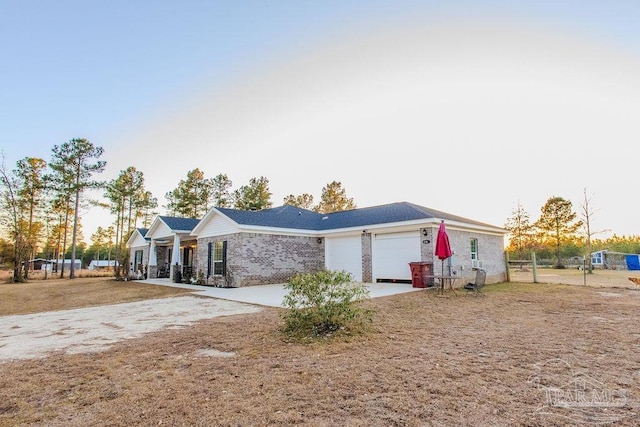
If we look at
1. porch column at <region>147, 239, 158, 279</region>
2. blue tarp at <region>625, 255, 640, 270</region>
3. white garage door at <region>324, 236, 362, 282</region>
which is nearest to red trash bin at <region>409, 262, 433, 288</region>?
white garage door at <region>324, 236, 362, 282</region>

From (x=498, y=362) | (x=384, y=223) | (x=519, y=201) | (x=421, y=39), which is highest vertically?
(x=421, y=39)

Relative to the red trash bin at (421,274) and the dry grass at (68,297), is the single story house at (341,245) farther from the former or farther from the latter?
the dry grass at (68,297)

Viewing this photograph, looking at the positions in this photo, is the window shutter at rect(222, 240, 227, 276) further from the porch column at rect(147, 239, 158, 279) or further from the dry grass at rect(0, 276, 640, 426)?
the porch column at rect(147, 239, 158, 279)

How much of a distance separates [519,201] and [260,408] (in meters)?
41.7

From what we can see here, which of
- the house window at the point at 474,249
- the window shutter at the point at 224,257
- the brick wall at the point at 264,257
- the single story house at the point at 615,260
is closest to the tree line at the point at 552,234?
the single story house at the point at 615,260

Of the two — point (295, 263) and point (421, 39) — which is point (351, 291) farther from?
point (295, 263)

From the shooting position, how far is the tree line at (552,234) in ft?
114

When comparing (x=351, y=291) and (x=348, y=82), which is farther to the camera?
(x=348, y=82)

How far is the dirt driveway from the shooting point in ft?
17.8

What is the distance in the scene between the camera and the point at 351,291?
5.90 m

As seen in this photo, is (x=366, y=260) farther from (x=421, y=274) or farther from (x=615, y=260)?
(x=615, y=260)

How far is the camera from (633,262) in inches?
1234

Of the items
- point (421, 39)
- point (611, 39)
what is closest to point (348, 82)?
point (421, 39)

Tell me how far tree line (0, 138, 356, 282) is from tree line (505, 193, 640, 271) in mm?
21671
